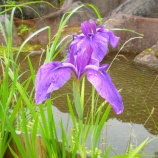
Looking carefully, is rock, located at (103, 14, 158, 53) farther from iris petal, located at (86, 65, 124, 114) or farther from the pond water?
iris petal, located at (86, 65, 124, 114)

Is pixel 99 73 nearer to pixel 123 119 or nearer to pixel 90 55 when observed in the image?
pixel 90 55

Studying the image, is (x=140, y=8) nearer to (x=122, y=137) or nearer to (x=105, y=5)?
(x=105, y=5)

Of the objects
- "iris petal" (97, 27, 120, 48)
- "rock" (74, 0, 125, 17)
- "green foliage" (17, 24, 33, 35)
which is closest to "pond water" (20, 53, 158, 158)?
"iris petal" (97, 27, 120, 48)

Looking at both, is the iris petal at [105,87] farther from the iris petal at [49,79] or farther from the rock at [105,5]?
the rock at [105,5]

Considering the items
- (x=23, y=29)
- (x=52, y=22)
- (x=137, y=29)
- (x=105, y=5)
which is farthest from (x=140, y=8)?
(x=23, y=29)

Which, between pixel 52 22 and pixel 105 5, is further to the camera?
pixel 105 5

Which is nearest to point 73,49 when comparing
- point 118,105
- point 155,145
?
point 118,105
